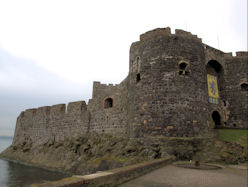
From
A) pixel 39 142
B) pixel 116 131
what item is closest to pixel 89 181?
pixel 116 131

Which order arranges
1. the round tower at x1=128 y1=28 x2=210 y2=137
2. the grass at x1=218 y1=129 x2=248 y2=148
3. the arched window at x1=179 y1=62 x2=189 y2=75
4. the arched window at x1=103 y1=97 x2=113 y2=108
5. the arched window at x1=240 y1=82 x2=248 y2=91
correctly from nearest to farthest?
the grass at x1=218 y1=129 x2=248 y2=148 → the round tower at x1=128 y1=28 x2=210 y2=137 → the arched window at x1=179 y1=62 x2=189 y2=75 → the arched window at x1=240 y1=82 x2=248 y2=91 → the arched window at x1=103 y1=97 x2=113 y2=108

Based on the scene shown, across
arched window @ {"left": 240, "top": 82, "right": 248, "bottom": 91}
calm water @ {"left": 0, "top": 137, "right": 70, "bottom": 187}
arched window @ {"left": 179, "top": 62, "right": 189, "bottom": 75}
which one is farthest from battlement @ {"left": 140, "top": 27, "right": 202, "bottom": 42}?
calm water @ {"left": 0, "top": 137, "right": 70, "bottom": 187}

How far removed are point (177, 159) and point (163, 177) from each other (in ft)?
12.2

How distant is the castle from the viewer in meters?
10.4

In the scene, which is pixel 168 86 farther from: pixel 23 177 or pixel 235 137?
pixel 23 177

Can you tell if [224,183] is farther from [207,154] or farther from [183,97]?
[183,97]

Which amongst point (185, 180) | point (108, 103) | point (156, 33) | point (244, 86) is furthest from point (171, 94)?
point (244, 86)

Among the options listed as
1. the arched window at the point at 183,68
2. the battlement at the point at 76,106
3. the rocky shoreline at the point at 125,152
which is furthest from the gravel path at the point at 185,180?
the battlement at the point at 76,106

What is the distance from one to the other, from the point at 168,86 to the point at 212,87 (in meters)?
5.61

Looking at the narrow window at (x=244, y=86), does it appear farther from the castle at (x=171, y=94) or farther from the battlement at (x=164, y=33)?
the battlement at (x=164, y=33)

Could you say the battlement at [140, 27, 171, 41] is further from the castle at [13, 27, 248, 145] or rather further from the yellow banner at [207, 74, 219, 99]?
the yellow banner at [207, 74, 219, 99]

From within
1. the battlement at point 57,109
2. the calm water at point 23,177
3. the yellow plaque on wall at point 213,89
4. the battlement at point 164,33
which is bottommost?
the calm water at point 23,177

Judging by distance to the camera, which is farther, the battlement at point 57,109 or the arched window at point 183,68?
the battlement at point 57,109

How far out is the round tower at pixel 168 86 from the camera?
10234 millimetres
